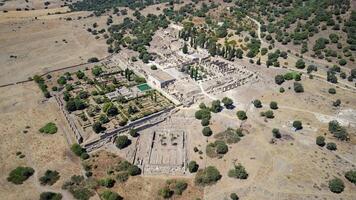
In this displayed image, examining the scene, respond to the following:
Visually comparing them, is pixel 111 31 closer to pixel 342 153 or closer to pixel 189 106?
pixel 189 106

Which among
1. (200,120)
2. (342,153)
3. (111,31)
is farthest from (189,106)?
(111,31)

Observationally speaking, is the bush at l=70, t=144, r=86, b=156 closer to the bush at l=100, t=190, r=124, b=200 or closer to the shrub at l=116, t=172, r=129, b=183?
the shrub at l=116, t=172, r=129, b=183

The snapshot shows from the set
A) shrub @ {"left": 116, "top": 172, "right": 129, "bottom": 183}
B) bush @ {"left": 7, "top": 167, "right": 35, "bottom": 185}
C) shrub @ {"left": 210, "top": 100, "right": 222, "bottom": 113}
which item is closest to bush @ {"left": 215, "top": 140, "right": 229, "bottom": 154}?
shrub @ {"left": 210, "top": 100, "right": 222, "bottom": 113}

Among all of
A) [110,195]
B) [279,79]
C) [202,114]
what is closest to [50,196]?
[110,195]

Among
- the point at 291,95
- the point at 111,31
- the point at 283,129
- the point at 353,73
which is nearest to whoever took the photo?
the point at 283,129

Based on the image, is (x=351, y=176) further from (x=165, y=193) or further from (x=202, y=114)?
(x=165, y=193)

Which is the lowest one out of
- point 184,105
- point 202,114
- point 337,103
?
point 184,105
